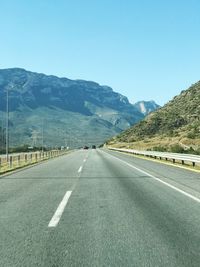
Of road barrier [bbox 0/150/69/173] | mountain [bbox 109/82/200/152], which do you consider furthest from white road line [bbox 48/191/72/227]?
mountain [bbox 109/82/200/152]

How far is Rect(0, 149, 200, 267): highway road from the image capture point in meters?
6.39

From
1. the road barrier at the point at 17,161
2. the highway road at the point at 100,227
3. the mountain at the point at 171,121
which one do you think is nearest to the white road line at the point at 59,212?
the highway road at the point at 100,227

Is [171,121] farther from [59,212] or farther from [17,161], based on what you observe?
[59,212]

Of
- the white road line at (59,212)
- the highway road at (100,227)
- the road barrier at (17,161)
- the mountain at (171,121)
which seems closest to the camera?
the highway road at (100,227)

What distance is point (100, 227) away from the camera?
28.2 feet

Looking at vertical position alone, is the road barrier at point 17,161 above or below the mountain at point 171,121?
below

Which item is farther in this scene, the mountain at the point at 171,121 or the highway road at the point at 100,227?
the mountain at the point at 171,121

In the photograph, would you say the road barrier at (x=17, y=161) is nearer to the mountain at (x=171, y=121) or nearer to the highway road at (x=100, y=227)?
the highway road at (x=100, y=227)

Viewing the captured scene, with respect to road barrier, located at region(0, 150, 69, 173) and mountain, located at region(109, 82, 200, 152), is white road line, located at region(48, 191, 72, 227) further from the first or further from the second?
mountain, located at region(109, 82, 200, 152)

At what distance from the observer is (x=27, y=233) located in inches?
318

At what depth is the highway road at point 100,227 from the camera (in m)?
6.39

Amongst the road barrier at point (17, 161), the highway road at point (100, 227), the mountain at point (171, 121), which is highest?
the mountain at point (171, 121)

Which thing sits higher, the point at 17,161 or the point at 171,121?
the point at 171,121

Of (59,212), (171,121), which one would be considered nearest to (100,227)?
(59,212)
